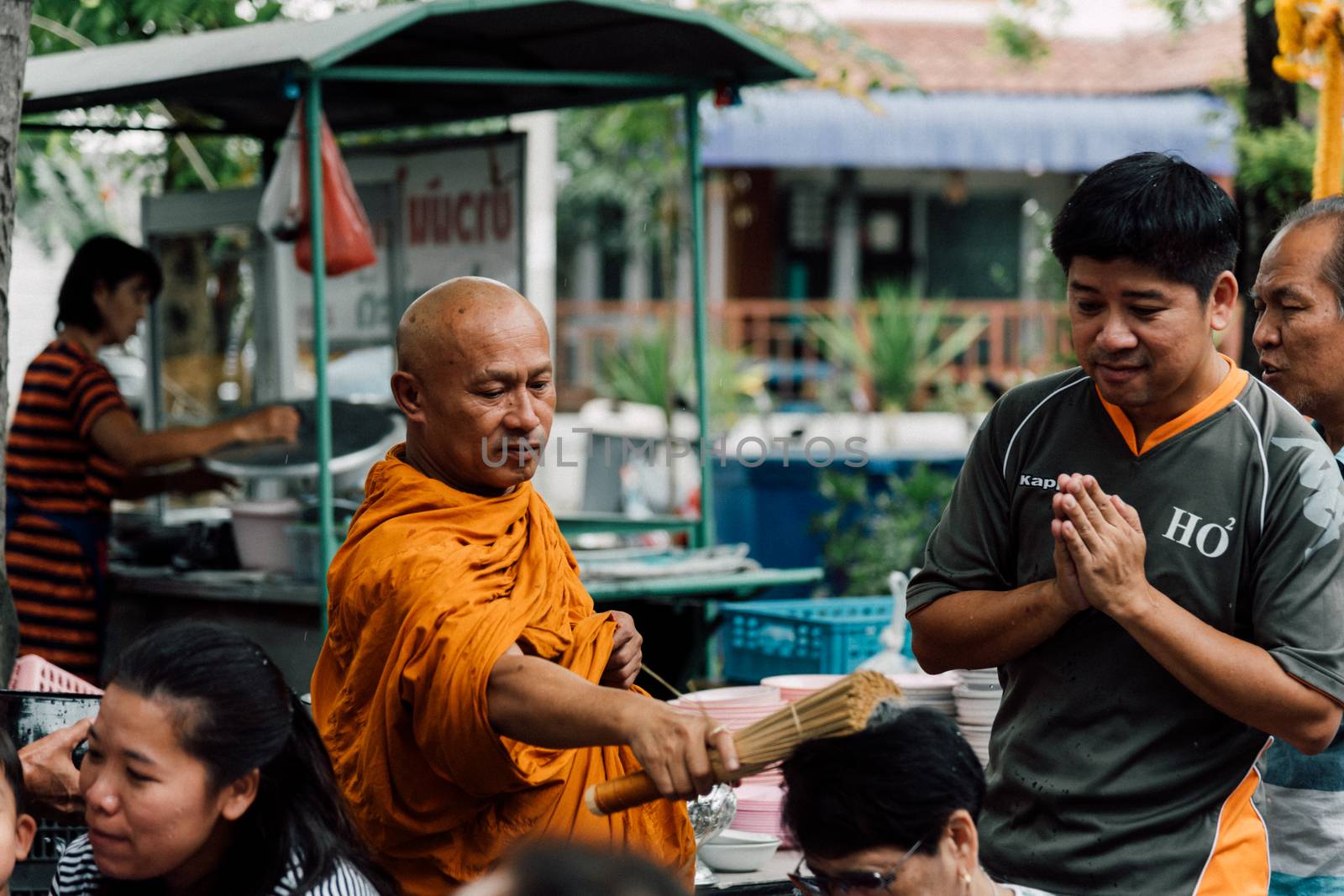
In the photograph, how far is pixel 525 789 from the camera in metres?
2.30

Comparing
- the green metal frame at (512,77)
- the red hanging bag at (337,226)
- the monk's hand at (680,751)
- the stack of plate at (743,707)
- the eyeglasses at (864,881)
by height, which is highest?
the green metal frame at (512,77)

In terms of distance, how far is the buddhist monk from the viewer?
2.12 meters

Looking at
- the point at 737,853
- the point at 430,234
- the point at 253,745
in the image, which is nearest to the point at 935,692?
the point at 737,853

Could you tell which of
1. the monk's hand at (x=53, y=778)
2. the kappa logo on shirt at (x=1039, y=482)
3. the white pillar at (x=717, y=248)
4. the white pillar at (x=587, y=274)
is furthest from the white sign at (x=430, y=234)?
the white pillar at (x=587, y=274)

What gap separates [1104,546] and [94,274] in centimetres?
410

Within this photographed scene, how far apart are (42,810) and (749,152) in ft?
44.8

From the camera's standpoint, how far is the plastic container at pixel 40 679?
126 inches

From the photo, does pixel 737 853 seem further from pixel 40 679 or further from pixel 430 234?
pixel 430 234

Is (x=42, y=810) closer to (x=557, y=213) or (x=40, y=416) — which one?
(x=40, y=416)

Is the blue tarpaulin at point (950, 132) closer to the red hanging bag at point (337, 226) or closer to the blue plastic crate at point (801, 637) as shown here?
the red hanging bag at point (337, 226)

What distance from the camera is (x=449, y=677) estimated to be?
211 cm

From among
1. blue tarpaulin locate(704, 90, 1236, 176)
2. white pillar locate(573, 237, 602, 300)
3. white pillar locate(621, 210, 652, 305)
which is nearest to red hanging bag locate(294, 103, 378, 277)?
blue tarpaulin locate(704, 90, 1236, 176)

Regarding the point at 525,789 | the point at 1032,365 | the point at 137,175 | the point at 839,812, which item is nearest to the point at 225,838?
the point at 525,789

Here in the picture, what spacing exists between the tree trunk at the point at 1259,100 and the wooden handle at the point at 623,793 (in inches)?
143
